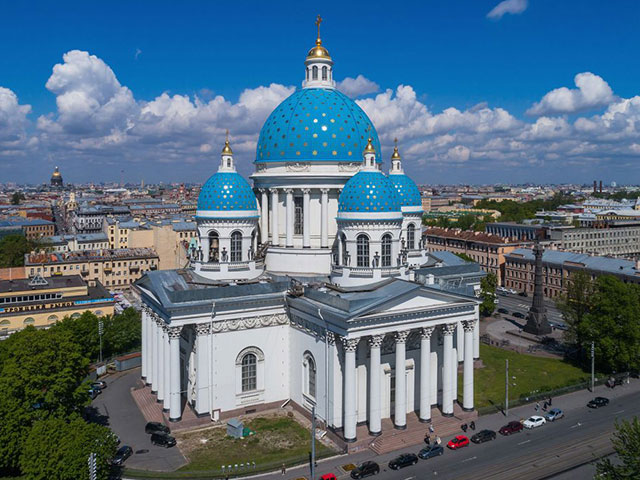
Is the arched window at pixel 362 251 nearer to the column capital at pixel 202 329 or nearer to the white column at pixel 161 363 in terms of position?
the column capital at pixel 202 329

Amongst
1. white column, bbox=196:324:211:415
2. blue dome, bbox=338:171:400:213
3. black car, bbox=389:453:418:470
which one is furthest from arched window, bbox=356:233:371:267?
black car, bbox=389:453:418:470

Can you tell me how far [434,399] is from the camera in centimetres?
4328

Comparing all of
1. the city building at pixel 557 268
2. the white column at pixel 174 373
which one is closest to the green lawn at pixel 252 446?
the white column at pixel 174 373

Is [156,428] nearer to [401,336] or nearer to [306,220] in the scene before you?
[401,336]

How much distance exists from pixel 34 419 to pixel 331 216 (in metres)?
27.0

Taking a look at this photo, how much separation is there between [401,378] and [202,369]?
1438 cm

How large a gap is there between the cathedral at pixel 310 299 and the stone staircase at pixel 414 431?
0.60 meters

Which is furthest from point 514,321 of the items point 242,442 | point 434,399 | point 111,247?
point 111,247

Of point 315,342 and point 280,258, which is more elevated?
point 280,258

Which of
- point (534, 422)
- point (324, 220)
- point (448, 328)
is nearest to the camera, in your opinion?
point (448, 328)

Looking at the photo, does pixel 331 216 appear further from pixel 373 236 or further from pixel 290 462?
pixel 290 462

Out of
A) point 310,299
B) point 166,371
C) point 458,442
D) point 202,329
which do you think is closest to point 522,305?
point 458,442

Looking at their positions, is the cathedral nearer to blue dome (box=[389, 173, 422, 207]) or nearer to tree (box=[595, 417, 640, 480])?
blue dome (box=[389, 173, 422, 207])

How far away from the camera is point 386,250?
4388 centimetres
